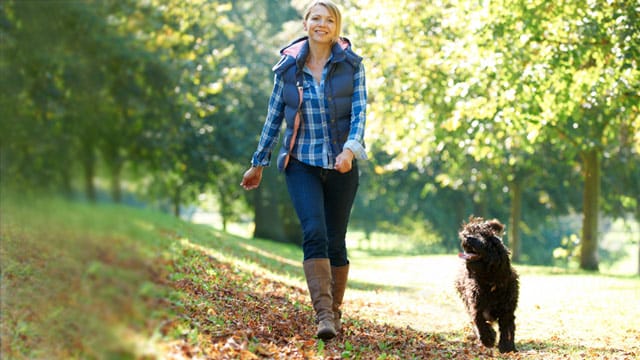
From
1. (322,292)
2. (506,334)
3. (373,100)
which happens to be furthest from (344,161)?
(373,100)

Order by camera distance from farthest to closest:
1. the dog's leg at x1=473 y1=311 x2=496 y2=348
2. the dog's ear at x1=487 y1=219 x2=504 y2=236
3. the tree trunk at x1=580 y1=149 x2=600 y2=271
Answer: the tree trunk at x1=580 y1=149 x2=600 y2=271, the dog's ear at x1=487 y1=219 x2=504 y2=236, the dog's leg at x1=473 y1=311 x2=496 y2=348

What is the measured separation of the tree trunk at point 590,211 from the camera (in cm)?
2067

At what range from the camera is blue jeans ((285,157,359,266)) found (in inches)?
237

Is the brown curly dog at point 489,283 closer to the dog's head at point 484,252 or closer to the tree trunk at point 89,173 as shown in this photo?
the dog's head at point 484,252

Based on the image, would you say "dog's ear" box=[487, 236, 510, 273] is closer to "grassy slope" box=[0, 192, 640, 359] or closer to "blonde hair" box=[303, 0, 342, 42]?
"grassy slope" box=[0, 192, 640, 359]

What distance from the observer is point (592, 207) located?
2070 cm

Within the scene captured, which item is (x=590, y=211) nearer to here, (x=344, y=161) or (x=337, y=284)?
(x=337, y=284)

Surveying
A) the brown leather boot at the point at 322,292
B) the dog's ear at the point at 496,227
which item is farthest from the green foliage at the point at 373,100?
the dog's ear at the point at 496,227

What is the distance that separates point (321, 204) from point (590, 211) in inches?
639

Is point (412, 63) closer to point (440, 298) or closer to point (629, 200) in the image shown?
point (440, 298)

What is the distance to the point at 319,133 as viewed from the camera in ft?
20.2

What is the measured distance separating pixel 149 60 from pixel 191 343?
1898mm

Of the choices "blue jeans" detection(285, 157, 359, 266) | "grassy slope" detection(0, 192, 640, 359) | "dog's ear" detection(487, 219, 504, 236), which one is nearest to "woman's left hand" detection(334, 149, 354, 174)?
"blue jeans" detection(285, 157, 359, 266)

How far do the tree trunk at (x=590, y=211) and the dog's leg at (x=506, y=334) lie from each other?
1448 centimetres
